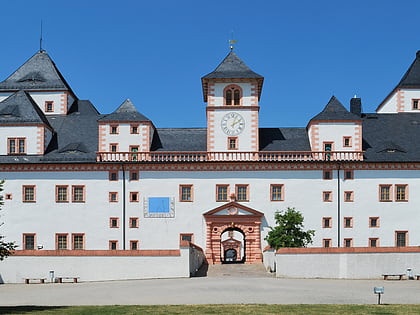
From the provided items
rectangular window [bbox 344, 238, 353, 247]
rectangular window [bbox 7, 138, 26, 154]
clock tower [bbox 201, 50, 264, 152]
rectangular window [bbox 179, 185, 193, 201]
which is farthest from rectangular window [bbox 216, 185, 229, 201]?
rectangular window [bbox 7, 138, 26, 154]

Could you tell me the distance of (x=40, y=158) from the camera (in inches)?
1977

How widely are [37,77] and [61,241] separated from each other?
17.8 m

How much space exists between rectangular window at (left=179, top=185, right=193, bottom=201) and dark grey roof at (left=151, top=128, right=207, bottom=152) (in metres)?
3.46

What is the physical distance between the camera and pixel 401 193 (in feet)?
161

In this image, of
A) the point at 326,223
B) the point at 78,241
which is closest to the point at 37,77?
the point at 78,241

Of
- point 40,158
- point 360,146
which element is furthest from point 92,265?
point 360,146

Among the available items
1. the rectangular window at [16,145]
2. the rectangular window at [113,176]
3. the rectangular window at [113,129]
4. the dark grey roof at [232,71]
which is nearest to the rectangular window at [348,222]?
the dark grey roof at [232,71]

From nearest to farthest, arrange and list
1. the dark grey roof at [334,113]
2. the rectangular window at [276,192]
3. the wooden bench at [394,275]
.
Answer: the wooden bench at [394,275] < the rectangular window at [276,192] < the dark grey roof at [334,113]

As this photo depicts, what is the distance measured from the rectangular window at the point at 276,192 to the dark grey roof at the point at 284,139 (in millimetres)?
3447

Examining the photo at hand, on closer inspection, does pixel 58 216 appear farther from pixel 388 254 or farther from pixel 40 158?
pixel 388 254

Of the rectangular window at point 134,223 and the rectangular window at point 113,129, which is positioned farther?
the rectangular window at point 113,129

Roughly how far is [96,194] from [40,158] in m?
5.59

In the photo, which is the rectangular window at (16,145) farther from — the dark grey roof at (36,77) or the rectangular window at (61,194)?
the dark grey roof at (36,77)

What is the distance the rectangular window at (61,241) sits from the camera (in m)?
48.8
